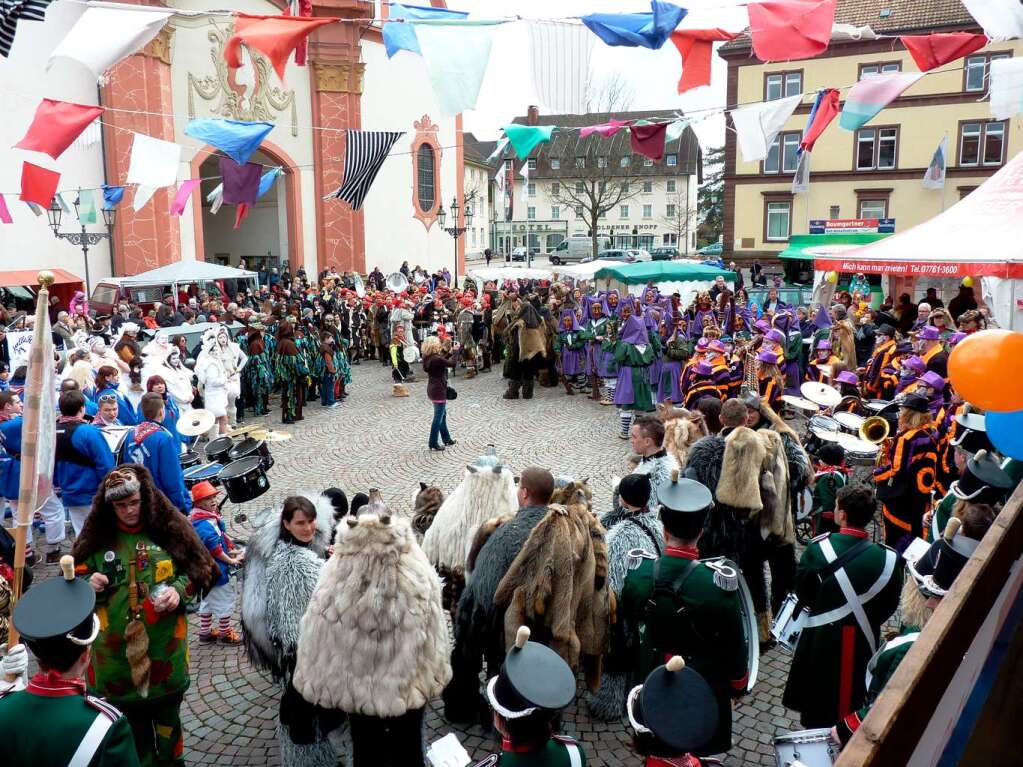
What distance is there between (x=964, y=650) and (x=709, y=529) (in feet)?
8.17

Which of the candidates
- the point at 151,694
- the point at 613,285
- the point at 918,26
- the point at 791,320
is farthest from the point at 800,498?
the point at 918,26

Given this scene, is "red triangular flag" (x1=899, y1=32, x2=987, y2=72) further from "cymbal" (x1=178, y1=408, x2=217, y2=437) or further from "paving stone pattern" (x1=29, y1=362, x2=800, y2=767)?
"cymbal" (x1=178, y1=408, x2=217, y2=437)

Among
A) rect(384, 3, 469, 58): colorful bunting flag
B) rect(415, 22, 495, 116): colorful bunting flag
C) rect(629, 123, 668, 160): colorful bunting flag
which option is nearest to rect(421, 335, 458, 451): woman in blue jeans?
rect(415, 22, 495, 116): colorful bunting flag

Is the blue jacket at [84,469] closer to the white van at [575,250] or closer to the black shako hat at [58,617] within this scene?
the black shako hat at [58,617]

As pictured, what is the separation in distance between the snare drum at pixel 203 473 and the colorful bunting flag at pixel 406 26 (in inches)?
191

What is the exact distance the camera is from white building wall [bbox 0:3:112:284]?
63.3ft

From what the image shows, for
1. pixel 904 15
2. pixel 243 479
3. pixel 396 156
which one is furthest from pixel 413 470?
pixel 904 15

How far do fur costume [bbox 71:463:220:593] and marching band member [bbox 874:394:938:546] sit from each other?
5.07m

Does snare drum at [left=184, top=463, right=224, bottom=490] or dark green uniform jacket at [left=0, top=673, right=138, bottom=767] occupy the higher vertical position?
dark green uniform jacket at [left=0, top=673, right=138, bottom=767]

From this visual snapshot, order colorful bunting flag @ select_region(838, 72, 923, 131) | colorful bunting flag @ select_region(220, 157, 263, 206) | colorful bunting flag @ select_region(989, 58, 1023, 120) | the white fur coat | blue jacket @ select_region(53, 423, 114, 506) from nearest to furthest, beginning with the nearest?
the white fur coat, blue jacket @ select_region(53, 423, 114, 506), colorful bunting flag @ select_region(989, 58, 1023, 120), colorful bunting flag @ select_region(838, 72, 923, 131), colorful bunting flag @ select_region(220, 157, 263, 206)

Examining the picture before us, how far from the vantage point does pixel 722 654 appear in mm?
3436

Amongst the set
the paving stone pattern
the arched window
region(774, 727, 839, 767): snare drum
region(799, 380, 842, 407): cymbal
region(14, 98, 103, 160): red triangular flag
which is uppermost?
the arched window

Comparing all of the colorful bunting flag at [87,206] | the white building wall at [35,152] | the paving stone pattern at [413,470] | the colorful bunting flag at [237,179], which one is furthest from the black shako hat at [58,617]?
the white building wall at [35,152]

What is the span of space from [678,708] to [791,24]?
726cm
